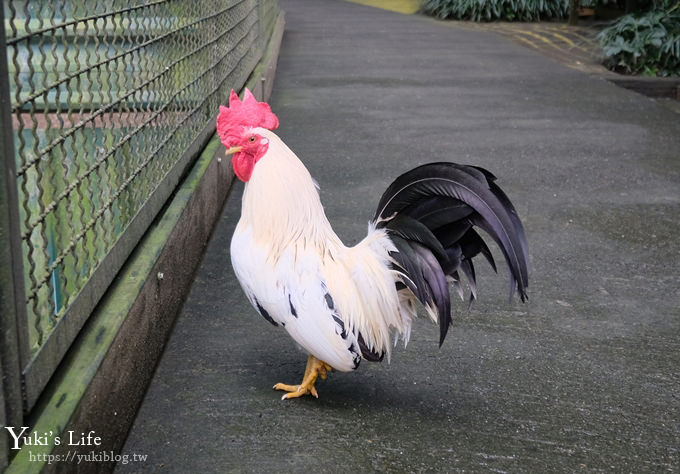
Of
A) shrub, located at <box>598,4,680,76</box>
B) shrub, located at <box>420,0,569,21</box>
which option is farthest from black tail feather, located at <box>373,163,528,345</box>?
shrub, located at <box>420,0,569,21</box>

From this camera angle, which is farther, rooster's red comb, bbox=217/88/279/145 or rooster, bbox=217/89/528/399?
rooster's red comb, bbox=217/88/279/145

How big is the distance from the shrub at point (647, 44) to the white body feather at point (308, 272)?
9.76 meters

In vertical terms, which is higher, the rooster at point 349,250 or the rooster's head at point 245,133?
the rooster's head at point 245,133

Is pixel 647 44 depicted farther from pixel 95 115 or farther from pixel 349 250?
pixel 95 115

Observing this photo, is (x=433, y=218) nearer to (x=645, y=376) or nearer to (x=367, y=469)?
(x=367, y=469)

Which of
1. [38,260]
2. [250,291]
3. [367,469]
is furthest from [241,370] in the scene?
[38,260]

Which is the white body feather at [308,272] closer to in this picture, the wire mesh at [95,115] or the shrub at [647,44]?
the wire mesh at [95,115]

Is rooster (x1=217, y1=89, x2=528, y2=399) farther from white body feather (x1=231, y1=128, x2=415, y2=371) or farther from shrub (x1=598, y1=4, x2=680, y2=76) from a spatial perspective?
shrub (x1=598, y1=4, x2=680, y2=76)

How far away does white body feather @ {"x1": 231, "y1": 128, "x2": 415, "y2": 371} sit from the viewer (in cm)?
296

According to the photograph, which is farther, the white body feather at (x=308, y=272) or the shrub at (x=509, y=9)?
the shrub at (x=509, y=9)

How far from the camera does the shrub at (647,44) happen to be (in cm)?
1148

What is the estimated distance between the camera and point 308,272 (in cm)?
300

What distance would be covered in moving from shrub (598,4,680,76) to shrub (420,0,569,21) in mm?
6644

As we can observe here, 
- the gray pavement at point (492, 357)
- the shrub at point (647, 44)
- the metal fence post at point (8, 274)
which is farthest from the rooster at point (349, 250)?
the shrub at point (647, 44)
